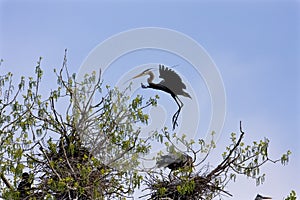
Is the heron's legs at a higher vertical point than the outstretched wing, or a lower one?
lower

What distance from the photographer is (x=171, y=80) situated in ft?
14.7

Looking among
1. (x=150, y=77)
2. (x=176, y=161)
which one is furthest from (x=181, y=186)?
(x=150, y=77)

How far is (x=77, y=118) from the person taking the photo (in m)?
4.50

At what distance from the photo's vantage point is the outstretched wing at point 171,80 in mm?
4461

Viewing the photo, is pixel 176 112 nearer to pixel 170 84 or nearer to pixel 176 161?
pixel 170 84

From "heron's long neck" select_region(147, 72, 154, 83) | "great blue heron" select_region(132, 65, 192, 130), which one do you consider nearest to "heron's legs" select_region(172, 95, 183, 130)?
"great blue heron" select_region(132, 65, 192, 130)

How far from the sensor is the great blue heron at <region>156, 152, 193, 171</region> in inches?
180

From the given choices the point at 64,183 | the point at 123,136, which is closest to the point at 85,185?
the point at 64,183

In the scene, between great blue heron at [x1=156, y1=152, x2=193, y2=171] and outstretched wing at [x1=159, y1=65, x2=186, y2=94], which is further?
great blue heron at [x1=156, y1=152, x2=193, y2=171]

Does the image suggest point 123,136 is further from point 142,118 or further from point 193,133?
point 193,133

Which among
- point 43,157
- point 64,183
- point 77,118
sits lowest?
point 64,183

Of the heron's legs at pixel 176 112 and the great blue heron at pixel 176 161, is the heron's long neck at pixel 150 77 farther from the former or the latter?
the great blue heron at pixel 176 161

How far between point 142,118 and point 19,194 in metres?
0.94

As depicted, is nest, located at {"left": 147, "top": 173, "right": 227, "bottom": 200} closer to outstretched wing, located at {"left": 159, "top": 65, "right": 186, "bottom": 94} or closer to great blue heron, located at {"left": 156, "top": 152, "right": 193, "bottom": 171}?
great blue heron, located at {"left": 156, "top": 152, "right": 193, "bottom": 171}
